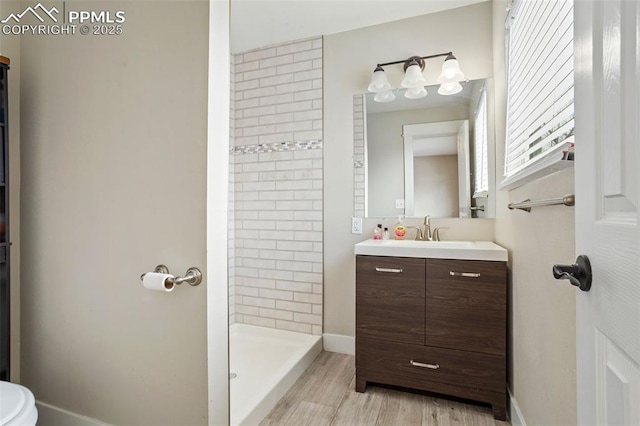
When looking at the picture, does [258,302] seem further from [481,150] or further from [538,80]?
[538,80]

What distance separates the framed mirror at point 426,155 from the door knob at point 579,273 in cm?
157

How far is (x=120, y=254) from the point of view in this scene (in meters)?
1.29

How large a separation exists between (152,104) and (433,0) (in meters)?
1.96

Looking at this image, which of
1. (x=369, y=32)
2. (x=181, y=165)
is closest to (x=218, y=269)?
(x=181, y=165)

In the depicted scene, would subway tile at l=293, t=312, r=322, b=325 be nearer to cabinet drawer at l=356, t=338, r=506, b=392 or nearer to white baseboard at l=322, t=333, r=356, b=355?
white baseboard at l=322, t=333, r=356, b=355

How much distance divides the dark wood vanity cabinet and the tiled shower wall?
75 centimetres

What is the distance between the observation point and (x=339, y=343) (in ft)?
8.16

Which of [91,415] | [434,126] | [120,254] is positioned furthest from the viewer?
[434,126]

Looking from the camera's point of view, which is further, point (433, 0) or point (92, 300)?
point (433, 0)

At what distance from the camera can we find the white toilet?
942mm

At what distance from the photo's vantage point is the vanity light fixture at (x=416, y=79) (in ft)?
6.97

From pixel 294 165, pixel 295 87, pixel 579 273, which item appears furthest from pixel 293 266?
pixel 579 273

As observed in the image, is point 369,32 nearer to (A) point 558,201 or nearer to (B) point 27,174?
(A) point 558,201

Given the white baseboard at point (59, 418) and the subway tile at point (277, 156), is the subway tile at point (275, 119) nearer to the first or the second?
the subway tile at point (277, 156)
